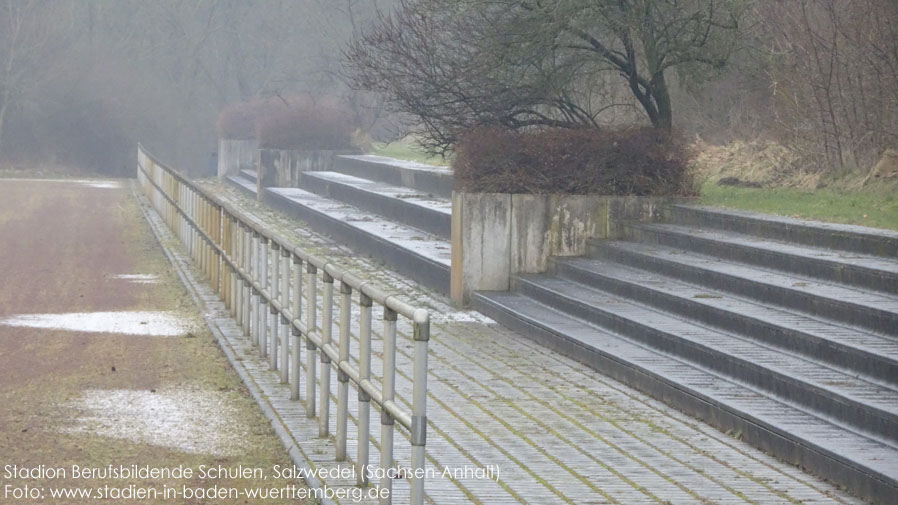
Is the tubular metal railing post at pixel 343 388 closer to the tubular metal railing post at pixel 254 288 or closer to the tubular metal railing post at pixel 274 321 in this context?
the tubular metal railing post at pixel 274 321

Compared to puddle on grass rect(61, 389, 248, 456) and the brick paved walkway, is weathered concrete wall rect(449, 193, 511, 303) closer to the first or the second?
the brick paved walkway

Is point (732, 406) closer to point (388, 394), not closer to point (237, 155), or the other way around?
point (388, 394)

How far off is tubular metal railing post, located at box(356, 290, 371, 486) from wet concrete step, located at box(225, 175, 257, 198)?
27.3m

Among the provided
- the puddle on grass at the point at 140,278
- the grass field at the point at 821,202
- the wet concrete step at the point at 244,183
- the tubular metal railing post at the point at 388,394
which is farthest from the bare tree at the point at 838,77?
the wet concrete step at the point at 244,183

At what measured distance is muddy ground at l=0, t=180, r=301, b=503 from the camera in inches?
278

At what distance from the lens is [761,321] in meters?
8.91

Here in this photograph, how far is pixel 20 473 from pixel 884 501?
4310mm

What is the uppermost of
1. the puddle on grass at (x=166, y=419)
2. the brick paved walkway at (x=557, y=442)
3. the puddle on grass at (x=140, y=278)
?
the brick paved walkway at (x=557, y=442)

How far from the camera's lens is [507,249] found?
1354cm

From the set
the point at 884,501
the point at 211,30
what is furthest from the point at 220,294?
the point at 211,30

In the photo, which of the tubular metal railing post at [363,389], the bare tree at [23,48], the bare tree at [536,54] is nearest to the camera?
the tubular metal railing post at [363,389]

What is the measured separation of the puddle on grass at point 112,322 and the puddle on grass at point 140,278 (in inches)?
121

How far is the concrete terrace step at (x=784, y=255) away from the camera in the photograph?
9.05m

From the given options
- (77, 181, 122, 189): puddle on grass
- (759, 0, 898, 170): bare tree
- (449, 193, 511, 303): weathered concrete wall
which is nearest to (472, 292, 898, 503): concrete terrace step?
(449, 193, 511, 303): weathered concrete wall
